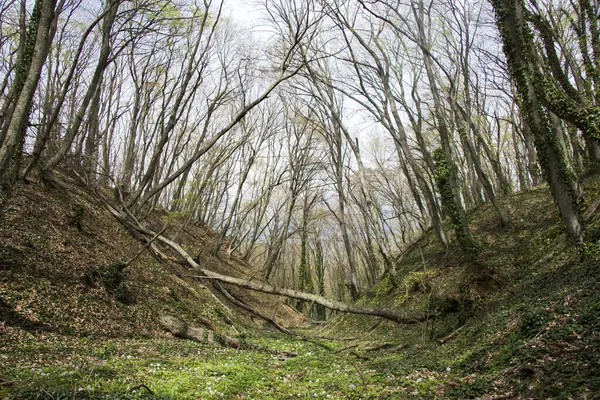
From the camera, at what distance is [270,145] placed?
25047 mm

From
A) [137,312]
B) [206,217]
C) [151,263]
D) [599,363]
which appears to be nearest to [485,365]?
[599,363]

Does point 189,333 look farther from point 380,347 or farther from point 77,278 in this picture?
point 380,347

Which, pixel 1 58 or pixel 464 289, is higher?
pixel 1 58

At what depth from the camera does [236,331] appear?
10.3 m

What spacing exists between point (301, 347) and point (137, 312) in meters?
4.55

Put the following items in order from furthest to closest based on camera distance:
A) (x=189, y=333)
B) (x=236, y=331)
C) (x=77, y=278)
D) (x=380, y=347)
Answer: (x=236, y=331), (x=380, y=347), (x=189, y=333), (x=77, y=278)

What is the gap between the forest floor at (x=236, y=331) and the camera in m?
3.47

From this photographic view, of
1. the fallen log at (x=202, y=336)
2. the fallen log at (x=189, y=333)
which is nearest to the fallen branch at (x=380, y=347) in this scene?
the fallen log at (x=202, y=336)

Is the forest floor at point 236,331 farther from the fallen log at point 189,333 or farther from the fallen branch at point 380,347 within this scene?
the fallen log at point 189,333

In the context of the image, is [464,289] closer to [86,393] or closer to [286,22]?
[86,393]

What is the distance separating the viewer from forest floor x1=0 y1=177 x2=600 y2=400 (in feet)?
11.4

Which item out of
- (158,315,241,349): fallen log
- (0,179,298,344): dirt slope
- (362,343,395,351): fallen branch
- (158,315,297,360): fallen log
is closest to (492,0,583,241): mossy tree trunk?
(362,343,395,351): fallen branch

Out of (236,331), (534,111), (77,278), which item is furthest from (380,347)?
(77,278)

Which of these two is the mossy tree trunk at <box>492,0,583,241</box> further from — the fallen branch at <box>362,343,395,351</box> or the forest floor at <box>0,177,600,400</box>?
the fallen branch at <box>362,343,395,351</box>
